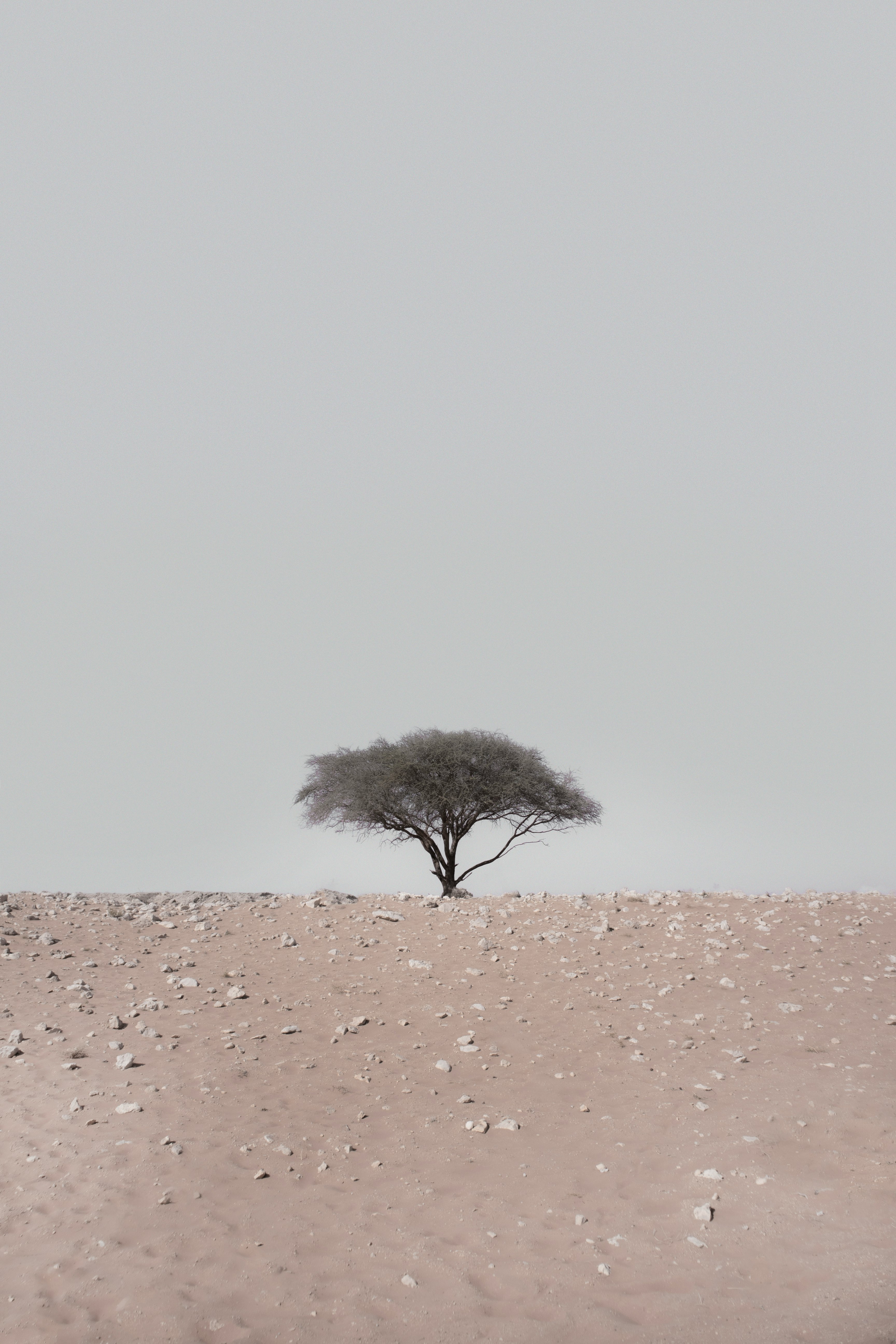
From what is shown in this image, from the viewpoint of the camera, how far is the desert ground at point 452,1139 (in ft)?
17.3

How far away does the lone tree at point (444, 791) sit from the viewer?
24156 mm

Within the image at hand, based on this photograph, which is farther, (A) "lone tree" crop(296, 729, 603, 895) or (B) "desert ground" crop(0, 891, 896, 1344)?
(A) "lone tree" crop(296, 729, 603, 895)

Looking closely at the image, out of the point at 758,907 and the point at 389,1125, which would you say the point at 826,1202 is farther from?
the point at 758,907

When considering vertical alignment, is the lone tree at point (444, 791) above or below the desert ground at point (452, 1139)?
above

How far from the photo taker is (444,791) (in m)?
24.1

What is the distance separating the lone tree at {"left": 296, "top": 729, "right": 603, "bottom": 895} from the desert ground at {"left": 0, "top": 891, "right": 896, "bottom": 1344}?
10621 mm

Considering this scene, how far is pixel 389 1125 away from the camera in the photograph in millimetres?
7746

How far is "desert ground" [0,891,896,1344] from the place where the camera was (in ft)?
17.3

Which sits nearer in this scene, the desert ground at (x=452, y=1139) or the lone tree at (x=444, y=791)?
the desert ground at (x=452, y=1139)

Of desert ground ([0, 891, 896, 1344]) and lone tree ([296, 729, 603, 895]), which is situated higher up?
lone tree ([296, 729, 603, 895])

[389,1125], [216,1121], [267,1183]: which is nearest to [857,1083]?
[389,1125]

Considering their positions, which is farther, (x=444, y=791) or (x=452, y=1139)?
(x=444, y=791)

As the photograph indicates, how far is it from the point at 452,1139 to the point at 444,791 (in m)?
16.6

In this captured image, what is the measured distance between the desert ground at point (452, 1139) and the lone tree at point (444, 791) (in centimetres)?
1062
